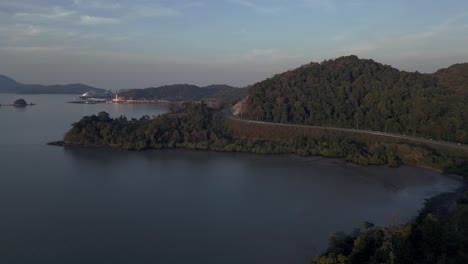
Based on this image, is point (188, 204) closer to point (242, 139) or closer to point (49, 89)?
point (242, 139)

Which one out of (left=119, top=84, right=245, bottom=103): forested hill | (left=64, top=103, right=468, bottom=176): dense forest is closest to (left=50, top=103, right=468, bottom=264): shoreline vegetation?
(left=64, top=103, right=468, bottom=176): dense forest

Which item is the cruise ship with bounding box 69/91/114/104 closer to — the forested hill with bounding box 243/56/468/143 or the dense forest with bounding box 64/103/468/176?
the dense forest with bounding box 64/103/468/176

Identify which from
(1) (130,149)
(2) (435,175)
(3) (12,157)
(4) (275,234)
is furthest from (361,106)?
(3) (12,157)

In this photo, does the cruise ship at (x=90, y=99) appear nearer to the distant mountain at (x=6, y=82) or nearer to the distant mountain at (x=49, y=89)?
the distant mountain at (x=49, y=89)

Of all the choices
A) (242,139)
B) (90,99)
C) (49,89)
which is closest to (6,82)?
(49,89)

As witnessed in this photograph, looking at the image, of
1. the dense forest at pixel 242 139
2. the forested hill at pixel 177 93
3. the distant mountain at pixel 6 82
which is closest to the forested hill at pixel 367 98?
the dense forest at pixel 242 139

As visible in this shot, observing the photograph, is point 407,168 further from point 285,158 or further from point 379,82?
point 379,82
